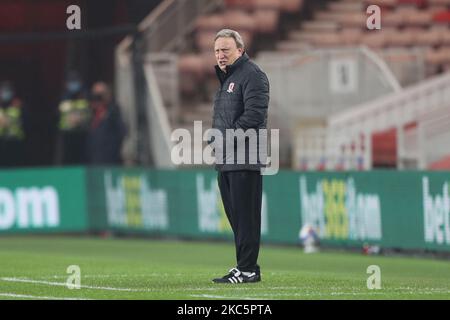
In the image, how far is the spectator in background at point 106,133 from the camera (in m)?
28.9

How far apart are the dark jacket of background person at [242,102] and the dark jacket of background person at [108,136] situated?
1578 centimetres

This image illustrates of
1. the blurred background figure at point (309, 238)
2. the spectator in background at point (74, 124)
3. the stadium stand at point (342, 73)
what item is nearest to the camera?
the blurred background figure at point (309, 238)

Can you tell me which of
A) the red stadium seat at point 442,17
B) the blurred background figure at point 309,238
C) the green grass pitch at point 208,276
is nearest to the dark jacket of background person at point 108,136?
the green grass pitch at point 208,276

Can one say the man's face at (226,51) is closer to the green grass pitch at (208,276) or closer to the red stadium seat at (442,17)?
the green grass pitch at (208,276)

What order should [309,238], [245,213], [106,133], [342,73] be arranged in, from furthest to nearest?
[106,133] < [342,73] < [309,238] < [245,213]

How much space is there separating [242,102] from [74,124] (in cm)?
1773

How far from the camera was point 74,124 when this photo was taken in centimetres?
3048

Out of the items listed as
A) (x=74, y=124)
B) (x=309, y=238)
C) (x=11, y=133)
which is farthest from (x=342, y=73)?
(x=11, y=133)

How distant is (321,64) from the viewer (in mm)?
28750

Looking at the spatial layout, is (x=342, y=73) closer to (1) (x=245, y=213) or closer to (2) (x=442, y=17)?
(2) (x=442, y=17)

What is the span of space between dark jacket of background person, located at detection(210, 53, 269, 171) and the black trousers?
10 centimetres

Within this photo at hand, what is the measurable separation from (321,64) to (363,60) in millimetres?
952

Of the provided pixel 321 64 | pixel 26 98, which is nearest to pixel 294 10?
pixel 321 64
